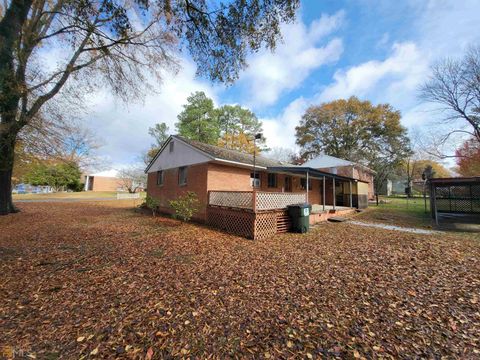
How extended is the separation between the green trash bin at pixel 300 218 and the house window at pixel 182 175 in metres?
7.07

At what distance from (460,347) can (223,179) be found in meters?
10.2

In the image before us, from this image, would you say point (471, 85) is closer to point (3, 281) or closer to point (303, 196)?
point (303, 196)

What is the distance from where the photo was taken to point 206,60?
6656 millimetres

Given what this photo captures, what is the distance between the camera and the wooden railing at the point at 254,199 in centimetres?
861

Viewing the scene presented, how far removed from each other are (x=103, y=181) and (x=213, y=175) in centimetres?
4681

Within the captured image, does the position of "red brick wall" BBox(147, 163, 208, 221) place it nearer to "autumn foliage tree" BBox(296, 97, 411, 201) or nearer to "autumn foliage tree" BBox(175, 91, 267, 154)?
"autumn foliage tree" BBox(175, 91, 267, 154)

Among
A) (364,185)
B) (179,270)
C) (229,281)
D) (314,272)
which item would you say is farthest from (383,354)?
(364,185)

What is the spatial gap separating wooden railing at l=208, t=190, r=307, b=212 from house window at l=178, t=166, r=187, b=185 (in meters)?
2.95

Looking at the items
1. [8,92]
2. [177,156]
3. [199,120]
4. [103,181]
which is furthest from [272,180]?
[103,181]

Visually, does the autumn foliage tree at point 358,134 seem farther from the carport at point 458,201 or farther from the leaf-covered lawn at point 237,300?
the leaf-covered lawn at point 237,300

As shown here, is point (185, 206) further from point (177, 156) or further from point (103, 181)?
point (103, 181)

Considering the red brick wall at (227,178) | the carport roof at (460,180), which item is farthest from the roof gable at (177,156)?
the carport roof at (460,180)

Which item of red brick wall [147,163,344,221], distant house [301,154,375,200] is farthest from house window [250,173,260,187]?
distant house [301,154,375,200]

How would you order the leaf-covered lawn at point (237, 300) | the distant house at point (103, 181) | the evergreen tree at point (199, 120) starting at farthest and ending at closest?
1. the distant house at point (103, 181)
2. the evergreen tree at point (199, 120)
3. the leaf-covered lawn at point (237, 300)
